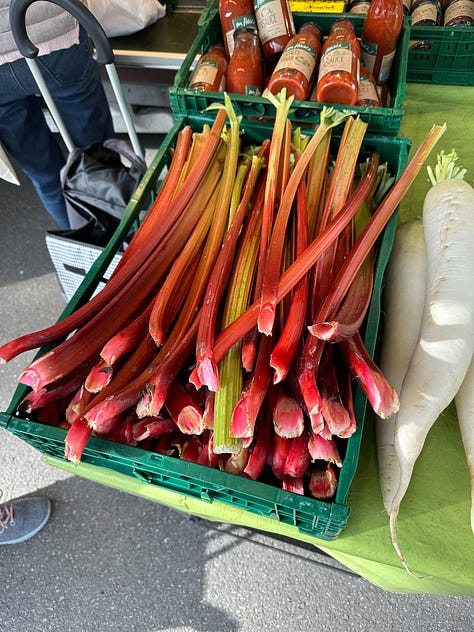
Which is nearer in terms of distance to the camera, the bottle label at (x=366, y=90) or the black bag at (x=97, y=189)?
the bottle label at (x=366, y=90)

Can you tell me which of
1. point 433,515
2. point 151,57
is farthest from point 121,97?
point 433,515

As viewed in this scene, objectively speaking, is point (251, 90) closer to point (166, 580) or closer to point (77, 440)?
point (77, 440)

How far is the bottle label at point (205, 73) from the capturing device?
1404 mm

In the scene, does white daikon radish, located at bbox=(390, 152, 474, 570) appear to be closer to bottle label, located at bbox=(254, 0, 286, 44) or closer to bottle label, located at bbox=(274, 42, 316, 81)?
bottle label, located at bbox=(274, 42, 316, 81)

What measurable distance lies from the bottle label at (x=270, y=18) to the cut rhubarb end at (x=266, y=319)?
3.49ft

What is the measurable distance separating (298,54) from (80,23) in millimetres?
616

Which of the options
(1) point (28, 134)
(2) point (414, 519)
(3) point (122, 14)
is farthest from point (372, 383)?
(3) point (122, 14)

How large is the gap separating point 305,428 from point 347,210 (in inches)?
20.5

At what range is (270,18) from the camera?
1479mm

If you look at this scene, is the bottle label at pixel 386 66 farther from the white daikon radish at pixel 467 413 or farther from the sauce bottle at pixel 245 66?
the white daikon radish at pixel 467 413

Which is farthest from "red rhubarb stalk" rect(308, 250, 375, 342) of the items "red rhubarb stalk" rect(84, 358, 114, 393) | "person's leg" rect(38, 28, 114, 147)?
"person's leg" rect(38, 28, 114, 147)

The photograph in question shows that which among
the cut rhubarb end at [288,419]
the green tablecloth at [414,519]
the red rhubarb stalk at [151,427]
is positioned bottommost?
the green tablecloth at [414,519]

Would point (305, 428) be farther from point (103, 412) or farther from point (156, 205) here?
point (156, 205)

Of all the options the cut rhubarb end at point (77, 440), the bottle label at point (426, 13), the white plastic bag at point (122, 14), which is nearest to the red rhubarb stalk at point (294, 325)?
the cut rhubarb end at point (77, 440)
